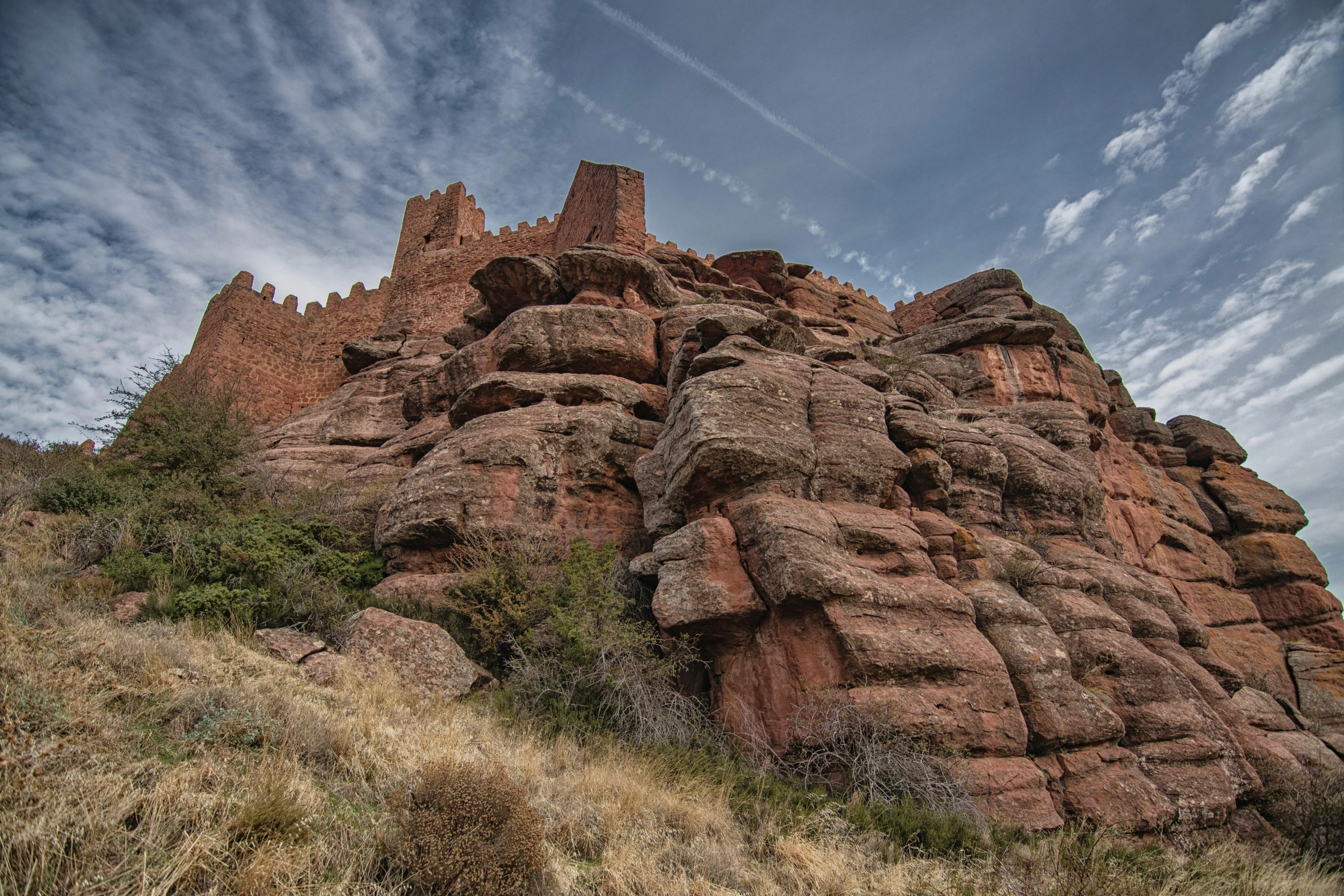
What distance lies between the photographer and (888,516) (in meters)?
7.79

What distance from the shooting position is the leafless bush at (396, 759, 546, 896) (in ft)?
11.1

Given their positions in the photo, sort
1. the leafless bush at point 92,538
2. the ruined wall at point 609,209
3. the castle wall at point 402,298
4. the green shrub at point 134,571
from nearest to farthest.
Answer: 1. the green shrub at point 134,571
2. the leafless bush at point 92,538
3. the ruined wall at point 609,209
4. the castle wall at point 402,298

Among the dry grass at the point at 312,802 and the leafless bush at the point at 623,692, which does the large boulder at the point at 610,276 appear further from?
the dry grass at the point at 312,802

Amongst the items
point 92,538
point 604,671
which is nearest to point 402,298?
point 92,538

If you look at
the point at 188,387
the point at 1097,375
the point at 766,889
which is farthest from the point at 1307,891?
the point at 188,387

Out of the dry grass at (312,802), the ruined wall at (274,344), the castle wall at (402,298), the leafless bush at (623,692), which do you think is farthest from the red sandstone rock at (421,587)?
the ruined wall at (274,344)

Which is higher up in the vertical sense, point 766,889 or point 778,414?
point 778,414

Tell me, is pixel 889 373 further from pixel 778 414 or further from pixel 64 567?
pixel 64 567

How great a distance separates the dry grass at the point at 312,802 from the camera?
297cm

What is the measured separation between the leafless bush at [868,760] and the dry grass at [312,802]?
60cm

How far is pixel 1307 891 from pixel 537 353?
11.2 m

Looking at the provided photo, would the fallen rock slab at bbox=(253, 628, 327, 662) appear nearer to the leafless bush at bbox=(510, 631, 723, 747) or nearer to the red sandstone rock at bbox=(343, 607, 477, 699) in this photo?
the red sandstone rock at bbox=(343, 607, 477, 699)

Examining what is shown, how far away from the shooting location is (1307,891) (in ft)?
16.6

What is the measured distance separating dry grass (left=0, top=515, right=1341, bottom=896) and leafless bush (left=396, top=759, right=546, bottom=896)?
11 centimetres
